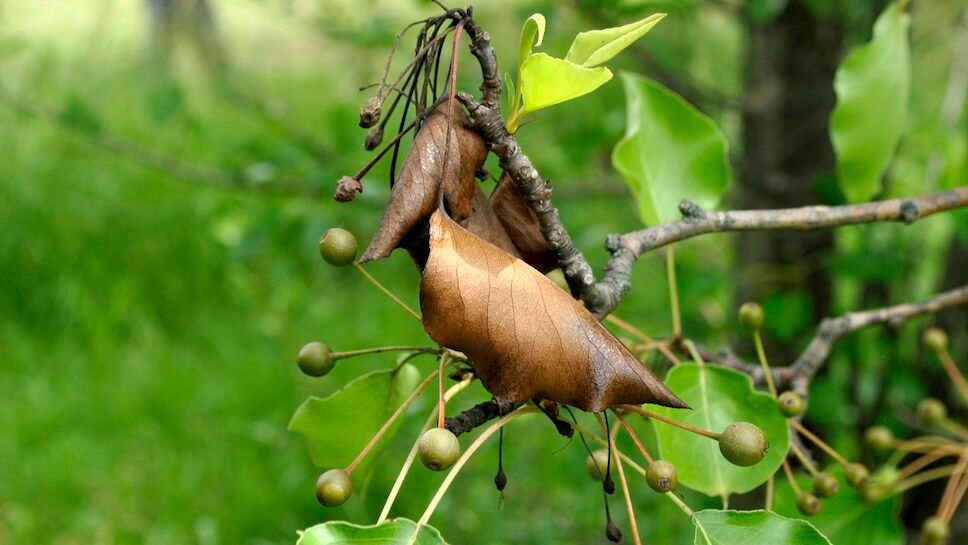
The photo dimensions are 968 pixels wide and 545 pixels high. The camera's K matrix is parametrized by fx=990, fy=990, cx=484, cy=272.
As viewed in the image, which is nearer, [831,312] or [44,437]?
[831,312]

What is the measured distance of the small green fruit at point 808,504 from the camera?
910 mm

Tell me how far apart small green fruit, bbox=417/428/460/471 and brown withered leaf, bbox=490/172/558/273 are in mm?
156

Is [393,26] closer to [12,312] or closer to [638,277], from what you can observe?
[638,277]

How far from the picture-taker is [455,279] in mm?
569

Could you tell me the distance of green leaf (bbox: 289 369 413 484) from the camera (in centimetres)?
84

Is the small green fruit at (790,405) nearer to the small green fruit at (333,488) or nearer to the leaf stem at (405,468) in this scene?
the leaf stem at (405,468)

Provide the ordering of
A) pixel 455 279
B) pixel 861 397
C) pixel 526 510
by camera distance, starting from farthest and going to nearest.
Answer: pixel 526 510, pixel 861 397, pixel 455 279

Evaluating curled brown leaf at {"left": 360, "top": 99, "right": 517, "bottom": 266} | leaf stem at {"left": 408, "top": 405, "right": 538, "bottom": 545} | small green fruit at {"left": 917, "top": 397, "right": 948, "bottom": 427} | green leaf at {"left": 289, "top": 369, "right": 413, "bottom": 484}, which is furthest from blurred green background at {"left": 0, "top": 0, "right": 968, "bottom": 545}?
curled brown leaf at {"left": 360, "top": 99, "right": 517, "bottom": 266}

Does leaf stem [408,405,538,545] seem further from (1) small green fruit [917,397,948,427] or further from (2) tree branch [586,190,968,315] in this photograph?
(1) small green fruit [917,397,948,427]

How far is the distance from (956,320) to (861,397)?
0.81 ft

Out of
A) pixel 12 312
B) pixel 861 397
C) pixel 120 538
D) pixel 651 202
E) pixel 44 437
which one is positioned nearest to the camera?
pixel 651 202

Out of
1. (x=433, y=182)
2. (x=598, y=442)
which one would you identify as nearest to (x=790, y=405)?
(x=598, y=442)

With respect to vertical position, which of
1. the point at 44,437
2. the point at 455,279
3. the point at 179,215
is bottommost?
the point at 455,279

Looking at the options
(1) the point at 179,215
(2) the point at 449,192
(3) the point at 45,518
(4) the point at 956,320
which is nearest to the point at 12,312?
(1) the point at 179,215
